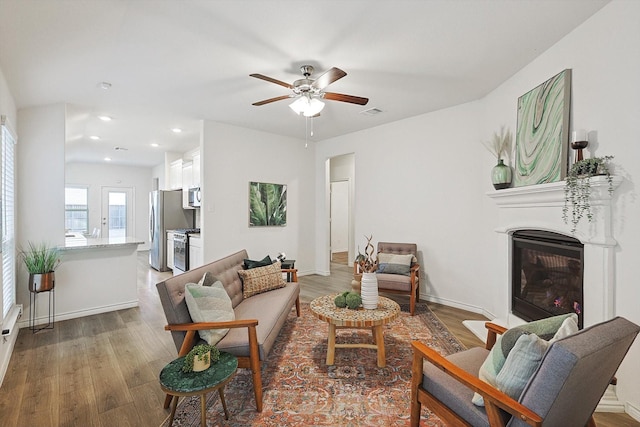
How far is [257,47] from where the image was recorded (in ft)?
8.36

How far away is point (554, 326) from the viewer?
1.43 metres

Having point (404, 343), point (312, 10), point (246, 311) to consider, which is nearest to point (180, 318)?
point (246, 311)

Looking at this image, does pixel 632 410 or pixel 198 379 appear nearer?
pixel 198 379

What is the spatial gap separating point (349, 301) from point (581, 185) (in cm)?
195

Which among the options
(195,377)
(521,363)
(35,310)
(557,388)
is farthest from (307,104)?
(35,310)

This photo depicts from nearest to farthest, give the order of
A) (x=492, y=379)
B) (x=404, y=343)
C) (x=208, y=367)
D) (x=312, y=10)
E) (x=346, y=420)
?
1. (x=492, y=379)
2. (x=208, y=367)
3. (x=346, y=420)
4. (x=312, y=10)
5. (x=404, y=343)

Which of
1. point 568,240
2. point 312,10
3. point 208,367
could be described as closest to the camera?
point 208,367

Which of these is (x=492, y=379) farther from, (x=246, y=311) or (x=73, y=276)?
(x=73, y=276)

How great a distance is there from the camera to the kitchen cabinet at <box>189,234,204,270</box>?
484cm

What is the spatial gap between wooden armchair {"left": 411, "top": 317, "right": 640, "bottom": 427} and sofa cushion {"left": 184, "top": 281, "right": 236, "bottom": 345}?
1.38 metres

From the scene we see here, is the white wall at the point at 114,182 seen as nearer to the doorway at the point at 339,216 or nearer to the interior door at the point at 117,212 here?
the interior door at the point at 117,212

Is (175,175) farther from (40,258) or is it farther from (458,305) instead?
(458,305)

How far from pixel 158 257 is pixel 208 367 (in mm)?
5530

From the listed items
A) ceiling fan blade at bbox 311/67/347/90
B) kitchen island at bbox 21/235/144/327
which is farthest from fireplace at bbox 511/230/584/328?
kitchen island at bbox 21/235/144/327
